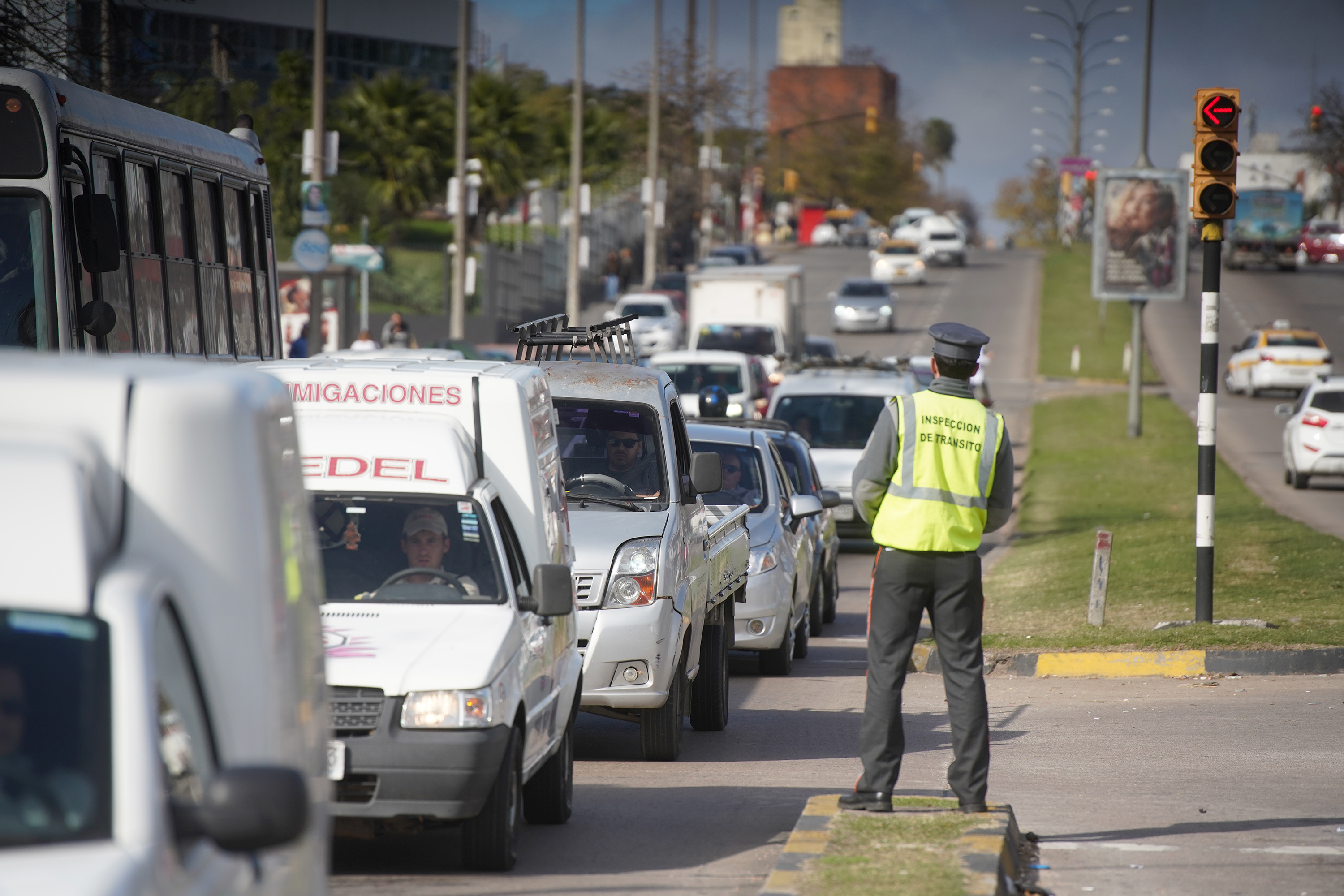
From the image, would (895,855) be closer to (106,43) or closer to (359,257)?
(106,43)

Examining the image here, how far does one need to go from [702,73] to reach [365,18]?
777 inches

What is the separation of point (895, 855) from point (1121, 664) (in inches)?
263

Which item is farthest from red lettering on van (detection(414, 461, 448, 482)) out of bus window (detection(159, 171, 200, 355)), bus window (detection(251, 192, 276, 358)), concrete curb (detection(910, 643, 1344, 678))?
bus window (detection(251, 192, 276, 358))

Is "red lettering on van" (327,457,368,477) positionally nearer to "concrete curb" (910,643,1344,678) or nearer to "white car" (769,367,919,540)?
"concrete curb" (910,643,1344,678)

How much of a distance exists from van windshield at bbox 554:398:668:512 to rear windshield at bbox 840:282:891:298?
47.6m

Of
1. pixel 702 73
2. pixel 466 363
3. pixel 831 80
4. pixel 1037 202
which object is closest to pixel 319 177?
pixel 466 363

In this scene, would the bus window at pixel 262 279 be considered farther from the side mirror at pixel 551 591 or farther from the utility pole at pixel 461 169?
the utility pole at pixel 461 169

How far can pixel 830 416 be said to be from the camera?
21.8m

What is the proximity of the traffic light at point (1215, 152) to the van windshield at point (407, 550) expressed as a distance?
7240 millimetres

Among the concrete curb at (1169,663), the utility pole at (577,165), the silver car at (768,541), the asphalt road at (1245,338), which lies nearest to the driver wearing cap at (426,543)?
the silver car at (768,541)

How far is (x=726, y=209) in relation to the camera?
328ft

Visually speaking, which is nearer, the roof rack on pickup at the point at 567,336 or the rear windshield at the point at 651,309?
the roof rack on pickup at the point at 567,336

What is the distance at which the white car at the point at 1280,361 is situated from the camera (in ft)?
141

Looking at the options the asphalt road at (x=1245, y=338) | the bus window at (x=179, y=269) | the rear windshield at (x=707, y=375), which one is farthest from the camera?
the rear windshield at (x=707, y=375)
